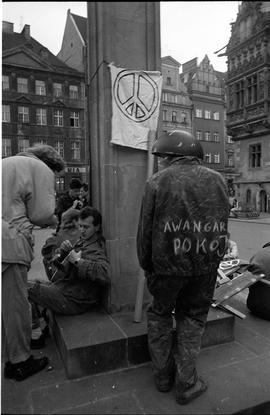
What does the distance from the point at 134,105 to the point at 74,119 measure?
3710 cm

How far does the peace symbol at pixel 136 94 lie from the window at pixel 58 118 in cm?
3614

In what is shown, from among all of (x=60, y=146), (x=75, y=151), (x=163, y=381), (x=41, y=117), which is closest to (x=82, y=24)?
(x=163, y=381)

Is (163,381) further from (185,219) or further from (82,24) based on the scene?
(82,24)

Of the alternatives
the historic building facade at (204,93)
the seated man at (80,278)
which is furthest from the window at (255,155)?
the seated man at (80,278)

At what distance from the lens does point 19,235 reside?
221cm

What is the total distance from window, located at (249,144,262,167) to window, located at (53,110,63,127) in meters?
21.1

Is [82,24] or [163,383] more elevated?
[82,24]

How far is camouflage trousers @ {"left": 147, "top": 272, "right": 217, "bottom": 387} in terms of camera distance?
7.23 feet

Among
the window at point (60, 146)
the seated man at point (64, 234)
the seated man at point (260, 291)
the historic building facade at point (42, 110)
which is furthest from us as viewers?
the window at point (60, 146)

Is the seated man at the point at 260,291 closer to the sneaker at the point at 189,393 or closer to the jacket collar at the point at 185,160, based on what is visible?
the sneaker at the point at 189,393

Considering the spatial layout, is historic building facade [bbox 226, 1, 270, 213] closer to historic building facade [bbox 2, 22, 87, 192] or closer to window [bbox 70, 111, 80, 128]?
historic building facade [bbox 2, 22, 87, 192]

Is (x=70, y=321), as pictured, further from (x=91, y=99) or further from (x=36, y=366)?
(x=91, y=99)

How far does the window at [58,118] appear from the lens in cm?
3712

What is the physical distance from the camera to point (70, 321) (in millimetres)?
2844
